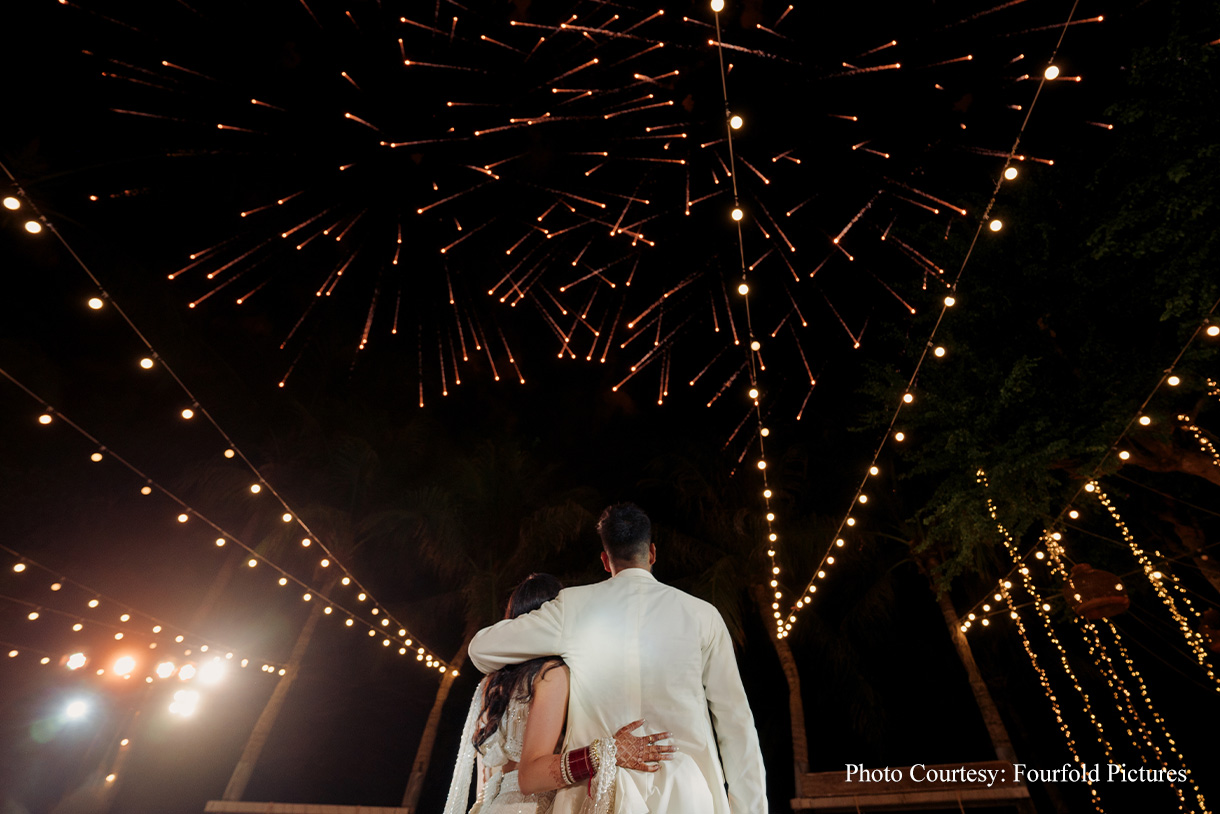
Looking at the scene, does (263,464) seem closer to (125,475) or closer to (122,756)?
(125,475)

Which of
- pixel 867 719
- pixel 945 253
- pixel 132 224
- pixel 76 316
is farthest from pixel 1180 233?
pixel 76 316

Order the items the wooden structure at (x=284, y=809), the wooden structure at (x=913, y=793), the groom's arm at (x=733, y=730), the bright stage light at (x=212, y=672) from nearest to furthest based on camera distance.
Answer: the groom's arm at (x=733, y=730), the wooden structure at (x=913, y=793), the wooden structure at (x=284, y=809), the bright stage light at (x=212, y=672)

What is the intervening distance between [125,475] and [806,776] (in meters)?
16.8

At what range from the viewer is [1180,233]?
634 cm

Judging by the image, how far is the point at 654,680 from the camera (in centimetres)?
197

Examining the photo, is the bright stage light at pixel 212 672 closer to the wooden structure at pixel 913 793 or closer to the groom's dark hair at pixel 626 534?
the wooden structure at pixel 913 793

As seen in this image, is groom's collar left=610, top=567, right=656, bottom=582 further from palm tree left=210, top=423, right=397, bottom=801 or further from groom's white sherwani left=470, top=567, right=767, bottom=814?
palm tree left=210, top=423, right=397, bottom=801

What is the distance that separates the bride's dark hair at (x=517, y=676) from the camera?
7.26 feet

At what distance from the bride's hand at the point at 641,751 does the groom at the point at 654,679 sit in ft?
0.10

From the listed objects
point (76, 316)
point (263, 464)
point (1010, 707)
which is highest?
point (76, 316)

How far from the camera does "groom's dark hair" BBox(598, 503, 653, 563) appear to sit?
7.89ft

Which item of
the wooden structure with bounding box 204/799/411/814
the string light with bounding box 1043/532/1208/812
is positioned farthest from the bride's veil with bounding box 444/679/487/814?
the wooden structure with bounding box 204/799/411/814

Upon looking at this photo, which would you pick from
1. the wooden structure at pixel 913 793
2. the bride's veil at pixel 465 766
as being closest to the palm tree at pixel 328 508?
the wooden structure at pixel 913 793

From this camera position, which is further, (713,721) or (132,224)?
(132,224)
